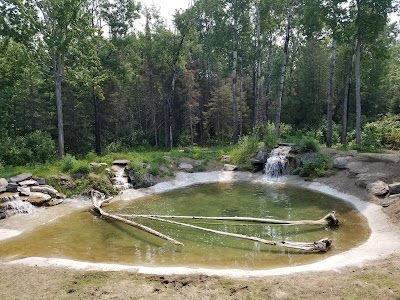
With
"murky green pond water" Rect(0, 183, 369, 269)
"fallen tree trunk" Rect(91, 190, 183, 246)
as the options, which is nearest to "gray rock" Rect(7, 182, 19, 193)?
"murky green pond water" Rect(0, 183, 369, 269)

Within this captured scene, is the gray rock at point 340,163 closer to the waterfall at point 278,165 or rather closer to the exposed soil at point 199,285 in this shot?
the waterfall at point 278,165

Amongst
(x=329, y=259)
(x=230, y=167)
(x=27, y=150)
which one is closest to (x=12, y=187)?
(x=27, y=150)

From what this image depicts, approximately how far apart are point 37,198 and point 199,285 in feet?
31.4

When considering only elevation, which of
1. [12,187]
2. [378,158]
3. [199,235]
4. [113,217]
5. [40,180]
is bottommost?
[199,235]

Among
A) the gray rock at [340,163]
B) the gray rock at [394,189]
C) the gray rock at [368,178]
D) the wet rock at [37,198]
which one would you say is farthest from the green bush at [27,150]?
the gray rock at [394,189]

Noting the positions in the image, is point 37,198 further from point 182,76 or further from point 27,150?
point 182,76

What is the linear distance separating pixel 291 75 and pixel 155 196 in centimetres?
2073

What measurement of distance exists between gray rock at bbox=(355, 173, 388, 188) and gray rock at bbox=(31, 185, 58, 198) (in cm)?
1334

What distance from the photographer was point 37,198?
1357 cm

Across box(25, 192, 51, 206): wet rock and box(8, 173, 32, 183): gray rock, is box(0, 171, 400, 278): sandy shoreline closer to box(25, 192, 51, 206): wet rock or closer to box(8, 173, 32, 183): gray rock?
box(25, 192, 51, 206): wet rock

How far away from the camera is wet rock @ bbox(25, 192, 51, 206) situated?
13408 millimetres

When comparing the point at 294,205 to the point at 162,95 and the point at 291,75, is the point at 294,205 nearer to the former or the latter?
the point at 291,75

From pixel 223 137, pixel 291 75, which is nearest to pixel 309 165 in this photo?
pixel 291 75

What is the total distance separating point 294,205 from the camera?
13570 millimetres
